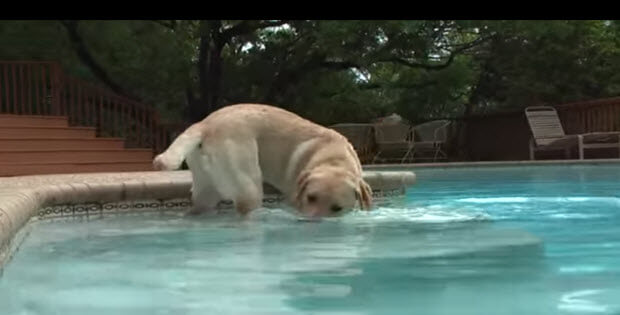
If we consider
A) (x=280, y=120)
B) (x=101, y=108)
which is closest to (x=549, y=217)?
(x=280, y=120)

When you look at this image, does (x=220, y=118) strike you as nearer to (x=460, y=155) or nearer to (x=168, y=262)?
(x=168, y=262)

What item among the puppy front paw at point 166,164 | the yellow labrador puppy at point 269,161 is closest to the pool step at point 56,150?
the yellow labrador puppy at point 269,161

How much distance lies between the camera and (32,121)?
37.8 feet

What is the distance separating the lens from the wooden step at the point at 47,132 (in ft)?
36.4

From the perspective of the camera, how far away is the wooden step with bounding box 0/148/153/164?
10883 mm

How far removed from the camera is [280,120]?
456 centimetres

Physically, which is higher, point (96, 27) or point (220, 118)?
point (96, 27)

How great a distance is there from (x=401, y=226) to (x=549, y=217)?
1048mm

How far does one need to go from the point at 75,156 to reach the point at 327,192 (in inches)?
330

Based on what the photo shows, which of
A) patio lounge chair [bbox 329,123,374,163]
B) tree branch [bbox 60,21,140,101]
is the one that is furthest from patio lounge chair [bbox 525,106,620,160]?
tree branch [bbox 60,21,140,101]

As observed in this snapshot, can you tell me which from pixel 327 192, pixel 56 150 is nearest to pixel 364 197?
pixel 327 192

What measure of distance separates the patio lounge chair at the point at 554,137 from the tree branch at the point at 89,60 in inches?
311

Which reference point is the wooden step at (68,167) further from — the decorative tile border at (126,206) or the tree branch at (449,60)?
the tree branch at (449,60)

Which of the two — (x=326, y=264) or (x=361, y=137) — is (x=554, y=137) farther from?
(x=326, y=264)
